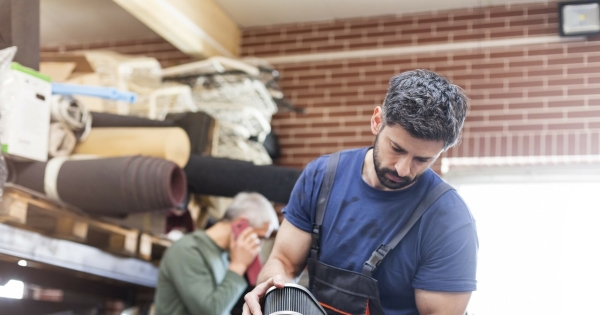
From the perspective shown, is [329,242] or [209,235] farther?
[209,235]

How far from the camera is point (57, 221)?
3.78m

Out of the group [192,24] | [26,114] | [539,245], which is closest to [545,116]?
[539,245]

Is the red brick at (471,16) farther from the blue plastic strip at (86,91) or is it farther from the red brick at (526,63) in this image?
the blue plastic strip at (86,91)

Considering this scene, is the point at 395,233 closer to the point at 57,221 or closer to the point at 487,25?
the point at 57,221

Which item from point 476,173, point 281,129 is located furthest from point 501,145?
point 281,129

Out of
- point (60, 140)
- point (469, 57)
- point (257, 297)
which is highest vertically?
point (469, 57)

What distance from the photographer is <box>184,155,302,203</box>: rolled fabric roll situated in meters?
4.39

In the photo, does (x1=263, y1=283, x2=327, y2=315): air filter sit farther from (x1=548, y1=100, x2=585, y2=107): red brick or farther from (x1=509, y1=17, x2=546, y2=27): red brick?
(x1=509, y1=17, x2=546, y2=27): red brick

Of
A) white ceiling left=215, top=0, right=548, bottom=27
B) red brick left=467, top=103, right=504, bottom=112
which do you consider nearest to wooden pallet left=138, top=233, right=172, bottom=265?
white ceiling left=215, top=0, right=548, bottom=27

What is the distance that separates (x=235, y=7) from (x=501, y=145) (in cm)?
232

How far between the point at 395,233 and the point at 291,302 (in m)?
0.50

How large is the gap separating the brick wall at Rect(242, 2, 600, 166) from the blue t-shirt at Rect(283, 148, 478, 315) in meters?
2.90

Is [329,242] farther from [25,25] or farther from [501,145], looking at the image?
[501,145]

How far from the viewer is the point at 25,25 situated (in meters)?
3.34
